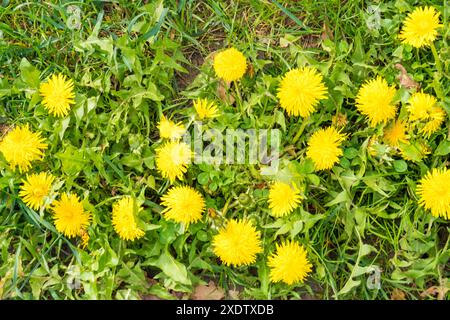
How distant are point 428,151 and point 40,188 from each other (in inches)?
60.8

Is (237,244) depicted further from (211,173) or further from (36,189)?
(36,189)

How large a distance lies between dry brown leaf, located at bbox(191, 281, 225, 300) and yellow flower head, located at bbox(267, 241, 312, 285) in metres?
0.24

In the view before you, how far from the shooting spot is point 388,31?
7.58ft

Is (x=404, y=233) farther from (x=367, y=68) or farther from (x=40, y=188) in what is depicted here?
(x=40, y=188)

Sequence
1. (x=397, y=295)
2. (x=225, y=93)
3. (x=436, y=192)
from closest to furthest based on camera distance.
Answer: (x=436, y=192) → (x=397, y=295) → (x=225, y=93)

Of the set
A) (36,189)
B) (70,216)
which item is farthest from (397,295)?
(36,189)

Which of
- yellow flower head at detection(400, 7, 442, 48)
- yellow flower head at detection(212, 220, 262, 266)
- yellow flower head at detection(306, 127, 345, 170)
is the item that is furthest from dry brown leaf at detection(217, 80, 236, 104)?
yellow flower head at detection(400, 7, 442, 48)

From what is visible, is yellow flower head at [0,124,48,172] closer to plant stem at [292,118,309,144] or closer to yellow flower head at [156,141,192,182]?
yellow flower head at [156,141,192,182]

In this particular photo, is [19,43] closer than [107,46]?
No

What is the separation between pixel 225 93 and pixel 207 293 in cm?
82

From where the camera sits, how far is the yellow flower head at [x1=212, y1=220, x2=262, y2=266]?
2.11 m

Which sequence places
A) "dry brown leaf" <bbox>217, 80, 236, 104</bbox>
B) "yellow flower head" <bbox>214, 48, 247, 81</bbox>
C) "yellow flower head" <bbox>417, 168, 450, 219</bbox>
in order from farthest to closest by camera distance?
1. "dry brown leaf" <bbox>217, 80, 236, 104</bbox>
2. "yellow flower head" <bbox>214, 48, 247, 81</bbox>
3. "yellow flower head" <bbox>417, 168, 450, 219</bbox>

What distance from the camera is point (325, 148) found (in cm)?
215
